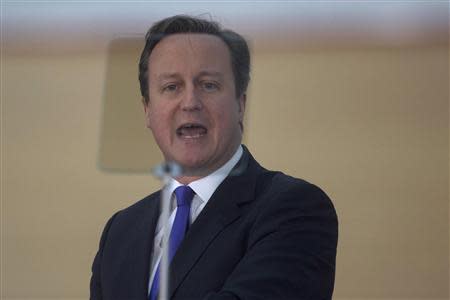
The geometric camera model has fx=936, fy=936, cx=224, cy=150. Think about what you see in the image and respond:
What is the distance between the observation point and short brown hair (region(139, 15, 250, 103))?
219cm

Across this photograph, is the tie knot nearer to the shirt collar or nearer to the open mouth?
the shirt collar

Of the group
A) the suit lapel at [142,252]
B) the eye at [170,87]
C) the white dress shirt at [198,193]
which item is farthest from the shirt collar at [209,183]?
the eye at [170,87]

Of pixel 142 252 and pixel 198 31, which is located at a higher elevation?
pixel 198 31

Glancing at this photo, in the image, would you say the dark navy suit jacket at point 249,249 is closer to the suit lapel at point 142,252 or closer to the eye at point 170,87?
the suit lapel at point 142,252

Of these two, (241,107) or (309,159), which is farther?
(309,159)

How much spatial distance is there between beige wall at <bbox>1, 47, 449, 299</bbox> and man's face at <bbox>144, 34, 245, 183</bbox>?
280 millimetres

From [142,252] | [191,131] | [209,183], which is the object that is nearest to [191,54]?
[191,131]

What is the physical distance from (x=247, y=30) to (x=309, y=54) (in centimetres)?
19

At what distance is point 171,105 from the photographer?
2.06m

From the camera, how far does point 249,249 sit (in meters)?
1.96

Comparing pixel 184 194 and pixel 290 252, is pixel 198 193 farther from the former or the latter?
pixel 290 252

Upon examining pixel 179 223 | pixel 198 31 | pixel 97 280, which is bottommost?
pixel 97 280

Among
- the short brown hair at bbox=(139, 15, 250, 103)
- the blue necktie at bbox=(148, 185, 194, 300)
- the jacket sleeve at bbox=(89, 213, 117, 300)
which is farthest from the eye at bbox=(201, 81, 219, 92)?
the jacket sleeve at bbox=(89, 213, 117, 300)

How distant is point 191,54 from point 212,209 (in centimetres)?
36
